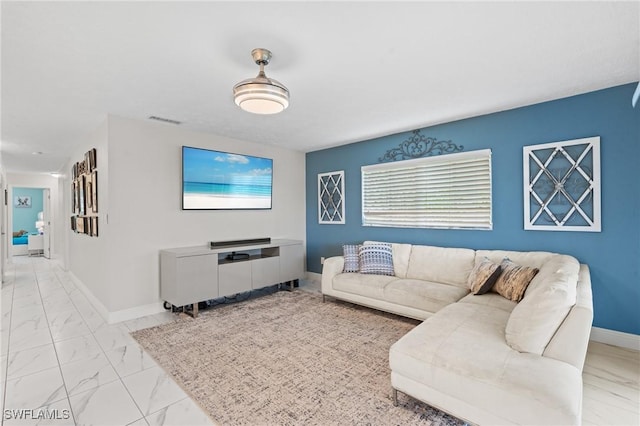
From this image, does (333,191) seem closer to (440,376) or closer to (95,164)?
(95,164)

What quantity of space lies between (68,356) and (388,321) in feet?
9.91

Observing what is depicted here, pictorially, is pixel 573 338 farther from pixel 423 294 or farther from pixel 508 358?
pixel 423 294

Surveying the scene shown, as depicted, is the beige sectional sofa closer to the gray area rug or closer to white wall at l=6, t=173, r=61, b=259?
the gray area rug

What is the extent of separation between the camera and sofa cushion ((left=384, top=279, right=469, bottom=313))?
298 centimetres

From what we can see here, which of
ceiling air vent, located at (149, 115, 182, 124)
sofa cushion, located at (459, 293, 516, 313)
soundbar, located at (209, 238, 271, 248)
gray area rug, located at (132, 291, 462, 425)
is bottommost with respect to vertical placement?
gray area rug, located at (132, 291, 462, 425)

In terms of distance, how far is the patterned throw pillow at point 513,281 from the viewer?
2.61 meters

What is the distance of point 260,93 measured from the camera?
79.8 inches

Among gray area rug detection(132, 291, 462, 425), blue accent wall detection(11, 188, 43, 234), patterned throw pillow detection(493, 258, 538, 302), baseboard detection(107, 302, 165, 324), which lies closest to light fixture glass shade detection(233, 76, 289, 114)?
gray area rug detection(132, 291, 462, 425)

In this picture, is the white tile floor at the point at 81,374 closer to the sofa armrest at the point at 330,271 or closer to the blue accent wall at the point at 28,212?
the sofa armrest at the point at 330,271

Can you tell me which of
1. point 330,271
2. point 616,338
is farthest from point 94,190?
point 616,338

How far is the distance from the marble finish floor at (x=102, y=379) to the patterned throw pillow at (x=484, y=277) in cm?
88

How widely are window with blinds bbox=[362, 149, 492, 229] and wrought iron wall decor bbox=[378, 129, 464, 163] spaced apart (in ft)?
0.26

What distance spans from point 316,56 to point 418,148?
2.34 m

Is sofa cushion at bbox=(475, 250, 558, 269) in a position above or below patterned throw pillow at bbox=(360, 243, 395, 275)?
above
